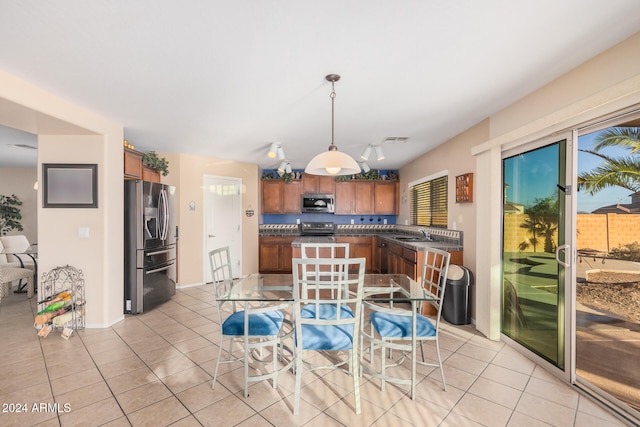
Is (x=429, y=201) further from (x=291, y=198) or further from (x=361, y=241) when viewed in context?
(x=291, y=198)

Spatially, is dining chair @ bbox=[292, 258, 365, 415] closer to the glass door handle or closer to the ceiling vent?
the glass door handle

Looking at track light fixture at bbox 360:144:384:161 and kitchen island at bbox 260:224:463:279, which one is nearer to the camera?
track light fixture at bbox 360:144:384:161

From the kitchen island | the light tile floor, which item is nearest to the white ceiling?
the kitchen island

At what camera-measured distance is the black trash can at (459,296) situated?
3.32 metres

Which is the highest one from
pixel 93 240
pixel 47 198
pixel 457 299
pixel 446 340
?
pixel 47 198

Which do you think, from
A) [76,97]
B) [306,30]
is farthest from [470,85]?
[76,97]

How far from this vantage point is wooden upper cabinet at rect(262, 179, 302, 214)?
6.33 meters

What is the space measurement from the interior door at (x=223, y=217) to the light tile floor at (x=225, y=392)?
2537 mm

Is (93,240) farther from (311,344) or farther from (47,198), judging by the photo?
(311,344)

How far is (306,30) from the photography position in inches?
65.7

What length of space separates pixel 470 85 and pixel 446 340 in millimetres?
2450

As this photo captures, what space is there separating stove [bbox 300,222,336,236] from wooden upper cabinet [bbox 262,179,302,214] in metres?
0.43

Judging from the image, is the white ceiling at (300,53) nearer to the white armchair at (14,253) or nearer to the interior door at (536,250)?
the interior door at (536,250)

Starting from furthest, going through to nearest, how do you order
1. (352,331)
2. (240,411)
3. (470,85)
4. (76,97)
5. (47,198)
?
(47,198) → (76,97) → (470,85) → (352,331) → (240,411)
